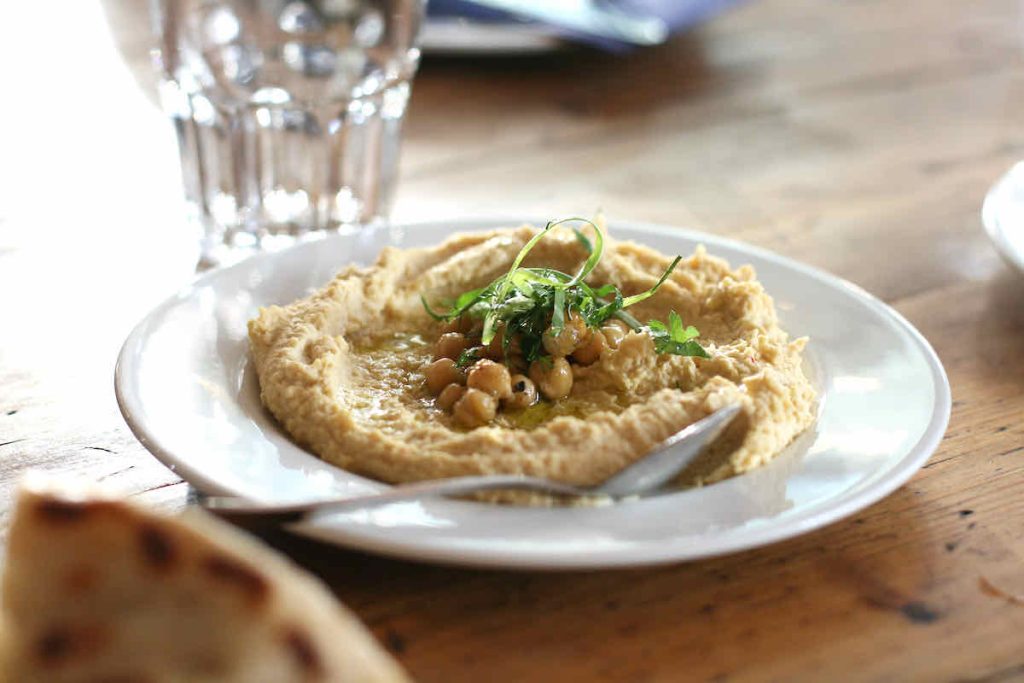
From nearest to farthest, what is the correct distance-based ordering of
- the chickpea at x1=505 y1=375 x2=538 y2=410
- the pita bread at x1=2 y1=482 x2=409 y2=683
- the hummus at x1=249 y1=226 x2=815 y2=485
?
the pita bread at x1=2 y1=482 x2=409 y2=683 → the hummus at x1=249 y1=226 x2=815 y2=485 → the chickpea at x1=505 y1=375 x2=538 y2=410

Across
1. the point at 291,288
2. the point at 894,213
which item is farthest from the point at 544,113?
the point at 291,288

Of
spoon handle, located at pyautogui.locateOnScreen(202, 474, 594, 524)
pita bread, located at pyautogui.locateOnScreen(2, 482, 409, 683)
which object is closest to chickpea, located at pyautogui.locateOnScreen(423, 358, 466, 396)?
spoon handle, located at pyautogui.locateOnScreen(202, 474, 594, 524)

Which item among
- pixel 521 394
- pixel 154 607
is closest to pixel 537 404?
pixel 521 394

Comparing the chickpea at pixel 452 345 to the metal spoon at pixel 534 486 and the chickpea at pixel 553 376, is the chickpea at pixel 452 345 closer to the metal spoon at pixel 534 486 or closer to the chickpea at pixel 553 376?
Answer: the chickpea at pixel 553 376

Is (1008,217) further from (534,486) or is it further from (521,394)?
(534,486)

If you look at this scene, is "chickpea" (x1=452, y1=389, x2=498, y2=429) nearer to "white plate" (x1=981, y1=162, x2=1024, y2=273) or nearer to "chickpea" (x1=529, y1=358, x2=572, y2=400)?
"chickpea" (x1=529, y1=358, x2=572, y2=400)

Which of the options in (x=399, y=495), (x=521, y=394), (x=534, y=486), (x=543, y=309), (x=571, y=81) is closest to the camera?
(x=399, y=495)

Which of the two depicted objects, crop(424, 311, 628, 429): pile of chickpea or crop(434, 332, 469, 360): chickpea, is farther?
crop(434, 332, 469, 360): chickpea
